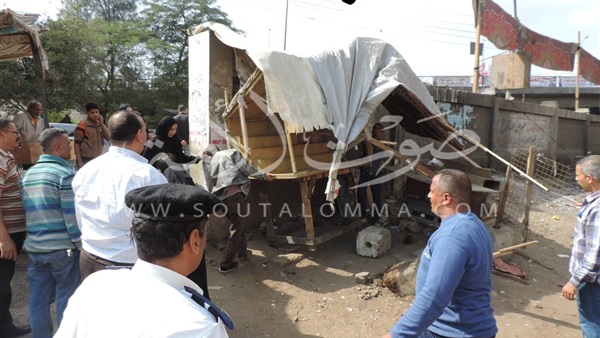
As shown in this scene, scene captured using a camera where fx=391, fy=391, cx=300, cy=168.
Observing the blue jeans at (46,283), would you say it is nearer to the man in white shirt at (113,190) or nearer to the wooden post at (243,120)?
the man in white shirt at (113,190)

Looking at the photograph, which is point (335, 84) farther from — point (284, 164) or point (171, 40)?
point (171, 40)

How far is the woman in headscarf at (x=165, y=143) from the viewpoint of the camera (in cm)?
489

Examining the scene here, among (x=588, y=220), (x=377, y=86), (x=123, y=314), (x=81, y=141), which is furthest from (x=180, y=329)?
(x=81, y=141)

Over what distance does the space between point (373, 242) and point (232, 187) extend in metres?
2.26

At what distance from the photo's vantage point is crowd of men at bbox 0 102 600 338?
3.35 ft

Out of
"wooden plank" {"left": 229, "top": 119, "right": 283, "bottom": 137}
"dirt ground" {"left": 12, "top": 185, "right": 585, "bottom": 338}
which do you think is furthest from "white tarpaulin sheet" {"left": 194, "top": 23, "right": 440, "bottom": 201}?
"wooden plank" {"left": 229, "top": 119, "right": 283, "bottom": 137}

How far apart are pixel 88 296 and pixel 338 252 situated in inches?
204

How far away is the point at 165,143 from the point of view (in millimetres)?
4977

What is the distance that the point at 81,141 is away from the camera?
549 cm

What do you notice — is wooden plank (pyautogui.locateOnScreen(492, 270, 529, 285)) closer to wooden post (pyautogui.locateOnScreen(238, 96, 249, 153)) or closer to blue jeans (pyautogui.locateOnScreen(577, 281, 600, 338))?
blue jeans (pyautogui.locateOnScreen(577, 281, 600, 338))

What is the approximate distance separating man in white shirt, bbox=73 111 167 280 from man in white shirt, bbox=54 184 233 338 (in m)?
0.96

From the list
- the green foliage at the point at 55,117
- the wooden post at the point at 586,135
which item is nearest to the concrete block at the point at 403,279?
the wooden post at the point at 586,135

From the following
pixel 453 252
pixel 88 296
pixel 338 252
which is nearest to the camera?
pixel 88 296

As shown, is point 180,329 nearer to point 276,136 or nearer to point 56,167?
point 56,167
